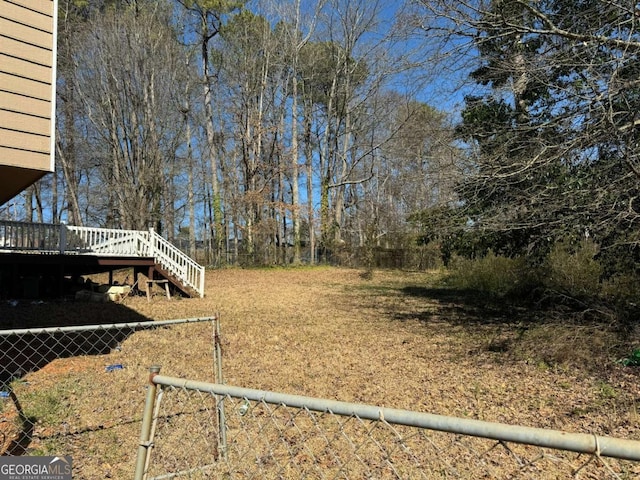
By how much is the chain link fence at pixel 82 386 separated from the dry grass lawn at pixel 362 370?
2cm

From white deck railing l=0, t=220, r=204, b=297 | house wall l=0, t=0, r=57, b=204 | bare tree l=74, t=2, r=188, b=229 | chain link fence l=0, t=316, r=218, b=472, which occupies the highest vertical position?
bare tree l=74, t=2, r=188, b=229

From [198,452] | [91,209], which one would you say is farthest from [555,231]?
[91,209]

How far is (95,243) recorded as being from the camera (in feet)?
38.4

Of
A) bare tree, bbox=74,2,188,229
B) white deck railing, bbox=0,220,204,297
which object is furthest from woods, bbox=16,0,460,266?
white deck railing, bbox=0,220,204,297

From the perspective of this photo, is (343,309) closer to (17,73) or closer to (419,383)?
(419,383)

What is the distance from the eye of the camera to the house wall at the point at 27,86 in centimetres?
395

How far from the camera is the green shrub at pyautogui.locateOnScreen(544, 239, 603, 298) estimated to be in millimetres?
8945

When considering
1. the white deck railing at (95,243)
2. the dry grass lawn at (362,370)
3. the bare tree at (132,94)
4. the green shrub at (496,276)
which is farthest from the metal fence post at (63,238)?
the green shrub at (496,276)

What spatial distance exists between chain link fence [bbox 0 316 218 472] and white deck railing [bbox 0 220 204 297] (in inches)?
161

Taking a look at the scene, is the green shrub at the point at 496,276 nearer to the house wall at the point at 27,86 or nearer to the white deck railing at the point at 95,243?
the white deck railing at the point at 95,243

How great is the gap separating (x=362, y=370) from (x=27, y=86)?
467 cm

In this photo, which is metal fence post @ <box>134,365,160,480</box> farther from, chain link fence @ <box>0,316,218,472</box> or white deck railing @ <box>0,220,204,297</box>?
white deck railing @ <box>0,220,204,297</box>

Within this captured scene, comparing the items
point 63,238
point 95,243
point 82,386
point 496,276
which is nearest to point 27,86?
point 82,386

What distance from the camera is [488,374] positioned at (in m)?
5.31
